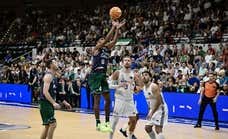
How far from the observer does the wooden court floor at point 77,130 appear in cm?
1328

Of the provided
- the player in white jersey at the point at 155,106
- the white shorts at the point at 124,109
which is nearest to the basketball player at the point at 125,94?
the white shorts at the point at 124,109

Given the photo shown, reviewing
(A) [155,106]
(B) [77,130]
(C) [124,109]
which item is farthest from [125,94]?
(B) [77,130]

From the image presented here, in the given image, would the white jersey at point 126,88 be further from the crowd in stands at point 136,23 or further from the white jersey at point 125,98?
the crowd in stands at point 136,23

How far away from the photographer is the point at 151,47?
22.2 metres

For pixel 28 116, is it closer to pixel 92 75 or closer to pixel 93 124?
pixel 93 124

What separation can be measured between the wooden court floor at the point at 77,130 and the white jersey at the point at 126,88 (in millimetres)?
2223

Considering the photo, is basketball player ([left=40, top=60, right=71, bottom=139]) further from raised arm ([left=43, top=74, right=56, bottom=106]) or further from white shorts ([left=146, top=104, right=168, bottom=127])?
white shorts ([left=146, top=104, right=168, bottom=127])

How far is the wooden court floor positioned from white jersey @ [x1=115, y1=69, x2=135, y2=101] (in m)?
2.22

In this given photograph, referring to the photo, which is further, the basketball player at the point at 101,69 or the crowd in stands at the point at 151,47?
the crowd in stands at the point at 151,47

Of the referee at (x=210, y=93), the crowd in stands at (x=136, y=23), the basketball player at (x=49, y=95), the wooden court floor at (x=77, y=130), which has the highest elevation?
the crowd in stands at (x=136, y=23)

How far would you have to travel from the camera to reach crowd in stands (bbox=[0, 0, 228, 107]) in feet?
61.3

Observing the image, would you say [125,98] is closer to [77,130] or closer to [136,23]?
[77,130]

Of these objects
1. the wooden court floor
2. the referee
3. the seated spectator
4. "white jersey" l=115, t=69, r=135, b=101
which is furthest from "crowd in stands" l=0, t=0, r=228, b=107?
"white jersey" l=115, t=69, r=135, b=101

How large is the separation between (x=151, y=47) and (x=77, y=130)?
8.60 metres
